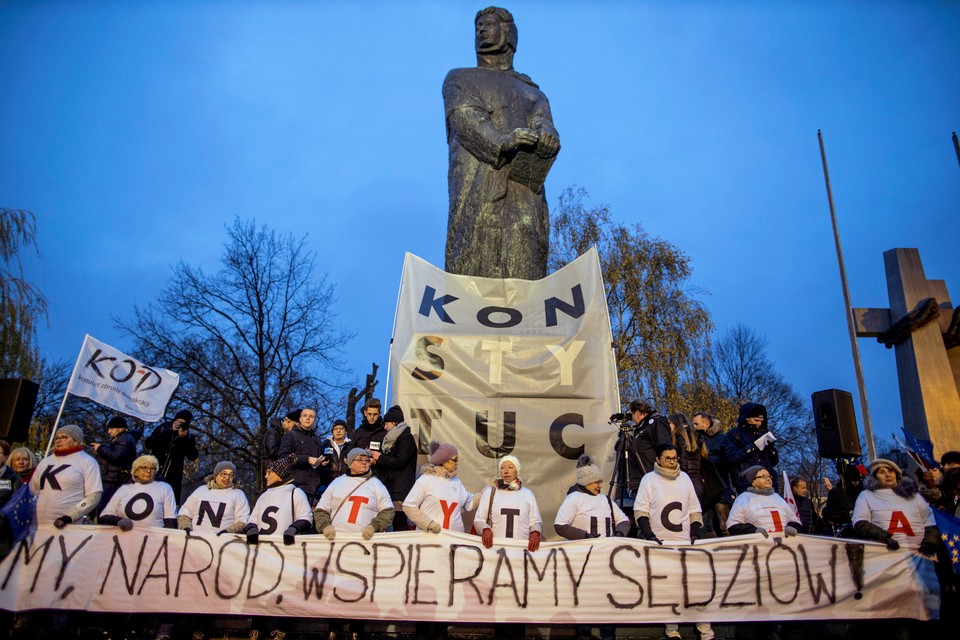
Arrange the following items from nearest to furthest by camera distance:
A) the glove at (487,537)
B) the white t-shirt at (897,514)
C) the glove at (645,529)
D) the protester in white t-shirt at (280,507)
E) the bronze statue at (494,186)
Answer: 1. the glove at (487,537)
2. the white t-shirt at (897,514)
3. the glove at (645,529)
4. the protester in white t-shirt at (280,507)
5. the bronze statue at (494,186)

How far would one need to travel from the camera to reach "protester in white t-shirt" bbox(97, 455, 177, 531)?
23.0ft

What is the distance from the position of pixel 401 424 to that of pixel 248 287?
16.1 meters

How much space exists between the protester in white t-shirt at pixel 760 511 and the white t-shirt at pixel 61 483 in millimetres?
6010

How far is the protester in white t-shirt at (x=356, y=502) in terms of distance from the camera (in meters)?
6.63

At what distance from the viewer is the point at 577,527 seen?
22.5 feet

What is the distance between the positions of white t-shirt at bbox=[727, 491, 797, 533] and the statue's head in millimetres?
7290

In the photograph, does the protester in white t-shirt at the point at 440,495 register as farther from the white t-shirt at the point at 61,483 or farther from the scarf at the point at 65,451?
the scarf at the point at 65,451

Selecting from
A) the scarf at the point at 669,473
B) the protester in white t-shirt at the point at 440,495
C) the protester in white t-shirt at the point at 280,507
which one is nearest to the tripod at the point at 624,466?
the scarf at the point at 669,473

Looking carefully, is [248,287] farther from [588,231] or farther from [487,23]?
[487,23]

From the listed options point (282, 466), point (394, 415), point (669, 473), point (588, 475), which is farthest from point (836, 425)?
point (282, 466)

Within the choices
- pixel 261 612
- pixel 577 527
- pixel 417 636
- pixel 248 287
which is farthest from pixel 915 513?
pixel 248 287

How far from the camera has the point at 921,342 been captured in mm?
16047

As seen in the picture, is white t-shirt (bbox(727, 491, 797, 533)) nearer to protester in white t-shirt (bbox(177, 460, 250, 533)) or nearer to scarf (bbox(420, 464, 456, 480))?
scarf (bbox(420, 464, 456, 480))

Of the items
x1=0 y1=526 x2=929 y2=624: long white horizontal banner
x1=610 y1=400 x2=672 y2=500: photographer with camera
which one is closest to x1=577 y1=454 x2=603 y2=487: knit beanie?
x1=0 y1=526 x2=929 y2=624: long white horizontal banner
